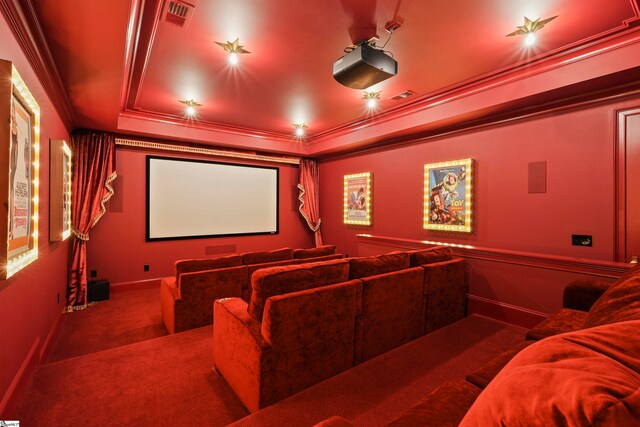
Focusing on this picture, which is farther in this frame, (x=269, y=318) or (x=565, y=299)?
(x=565, y=299)

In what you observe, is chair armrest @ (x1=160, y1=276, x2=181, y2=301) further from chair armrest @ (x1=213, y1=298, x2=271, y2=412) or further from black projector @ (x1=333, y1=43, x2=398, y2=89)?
black projector @ (x1=333, y1=43, x2=398, y2=89)

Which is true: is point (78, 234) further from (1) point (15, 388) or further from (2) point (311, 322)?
(2) point (311, 322)

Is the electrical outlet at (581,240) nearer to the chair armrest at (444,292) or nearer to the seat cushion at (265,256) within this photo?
the chair armrest at (444,292)

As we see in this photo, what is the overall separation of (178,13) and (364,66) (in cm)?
147

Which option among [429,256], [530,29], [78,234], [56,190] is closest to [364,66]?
[530,29]

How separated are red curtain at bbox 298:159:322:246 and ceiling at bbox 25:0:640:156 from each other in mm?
2420

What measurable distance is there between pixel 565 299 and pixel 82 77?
4.78 meters

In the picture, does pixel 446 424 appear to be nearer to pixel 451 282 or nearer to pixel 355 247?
pixel 451 282

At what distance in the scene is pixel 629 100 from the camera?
2703 millimetres

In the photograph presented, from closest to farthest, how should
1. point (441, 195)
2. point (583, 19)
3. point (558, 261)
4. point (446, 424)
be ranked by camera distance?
1. point (446, 424)
2. point (583, 19)
3. point (558, 261)
4. point (441, 195)

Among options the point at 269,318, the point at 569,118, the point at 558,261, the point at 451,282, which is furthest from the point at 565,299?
the point at 269,318

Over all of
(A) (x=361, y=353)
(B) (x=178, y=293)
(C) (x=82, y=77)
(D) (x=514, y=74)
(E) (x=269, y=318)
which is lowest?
(A) (x=361, y=353)

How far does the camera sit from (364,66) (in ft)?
7.70

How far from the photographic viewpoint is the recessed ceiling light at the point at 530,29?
2273 millimetres
